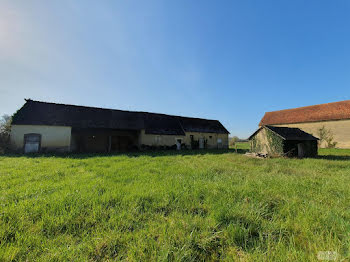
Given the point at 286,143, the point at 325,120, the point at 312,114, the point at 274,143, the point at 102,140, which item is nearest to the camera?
the point at 286,143

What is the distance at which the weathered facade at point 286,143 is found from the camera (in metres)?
12.8

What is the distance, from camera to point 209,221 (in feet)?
7.68

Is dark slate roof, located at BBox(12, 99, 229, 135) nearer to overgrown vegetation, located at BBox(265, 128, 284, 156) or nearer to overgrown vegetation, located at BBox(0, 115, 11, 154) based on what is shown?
overgrown vegetation, located at BBox(0, 115, 11, 154)

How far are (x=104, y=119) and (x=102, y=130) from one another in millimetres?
1891

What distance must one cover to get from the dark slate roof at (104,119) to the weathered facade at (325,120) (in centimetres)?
1575

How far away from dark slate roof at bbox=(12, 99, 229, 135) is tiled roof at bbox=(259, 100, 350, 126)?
50.4ft

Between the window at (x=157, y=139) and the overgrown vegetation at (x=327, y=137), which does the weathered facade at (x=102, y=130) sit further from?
→ the overgrown vegetation at (x=327, y=137)

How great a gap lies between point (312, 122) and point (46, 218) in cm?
3633

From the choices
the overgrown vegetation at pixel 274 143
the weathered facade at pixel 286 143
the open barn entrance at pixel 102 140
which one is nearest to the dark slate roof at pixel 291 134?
the weathered facade at pixel 286 143

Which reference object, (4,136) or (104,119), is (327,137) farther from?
(4,136)

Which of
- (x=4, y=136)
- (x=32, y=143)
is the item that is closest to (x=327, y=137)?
(x=32, y=143)

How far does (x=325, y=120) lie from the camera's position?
2350 cm

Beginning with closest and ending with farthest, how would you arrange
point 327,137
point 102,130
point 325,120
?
point 102,130 → point 327,137 → point 325,120

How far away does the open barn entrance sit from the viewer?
52.8 ft
